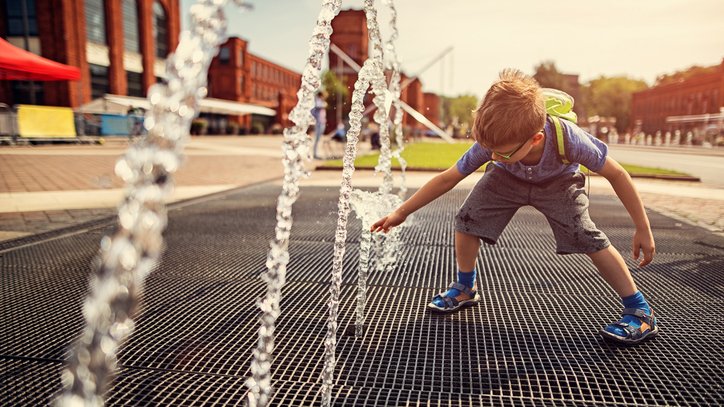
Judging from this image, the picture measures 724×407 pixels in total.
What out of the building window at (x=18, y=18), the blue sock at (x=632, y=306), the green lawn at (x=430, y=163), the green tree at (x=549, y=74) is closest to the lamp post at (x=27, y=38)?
the building window at (x=18, y=18)

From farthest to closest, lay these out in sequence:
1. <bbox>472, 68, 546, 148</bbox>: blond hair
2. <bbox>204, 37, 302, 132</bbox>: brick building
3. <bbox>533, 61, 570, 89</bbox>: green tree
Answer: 1. <bbox>533, 61, 570, 89</bbox>: green tree
2. <bbox>204, 37, 302, 132</bbox>: brick building
3. <bbox>472, 68, 546, 148</bbox>: blond hair

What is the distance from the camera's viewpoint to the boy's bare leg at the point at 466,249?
2381mm

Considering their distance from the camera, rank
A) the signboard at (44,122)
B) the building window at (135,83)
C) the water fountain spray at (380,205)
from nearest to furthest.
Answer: the water fountain spray at (380,205) < the signboard at (44,122) < the building window at (135,83)

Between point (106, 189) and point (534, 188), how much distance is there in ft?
20.7

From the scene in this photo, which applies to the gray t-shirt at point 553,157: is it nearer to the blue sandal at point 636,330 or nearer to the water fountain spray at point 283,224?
the blue sandal at point 636,330

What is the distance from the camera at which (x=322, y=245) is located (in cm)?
380

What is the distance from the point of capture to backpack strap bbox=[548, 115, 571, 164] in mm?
2037

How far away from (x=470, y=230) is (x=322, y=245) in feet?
5.49

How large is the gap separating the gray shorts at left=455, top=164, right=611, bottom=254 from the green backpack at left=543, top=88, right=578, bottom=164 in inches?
7.2

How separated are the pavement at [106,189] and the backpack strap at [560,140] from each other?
335 cm

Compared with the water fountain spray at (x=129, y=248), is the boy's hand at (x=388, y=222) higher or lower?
lower

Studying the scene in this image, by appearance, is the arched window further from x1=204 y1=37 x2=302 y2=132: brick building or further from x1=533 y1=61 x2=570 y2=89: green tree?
x1=533 y1=61 x2=570 y2=89: green tree

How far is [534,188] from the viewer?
2229mm

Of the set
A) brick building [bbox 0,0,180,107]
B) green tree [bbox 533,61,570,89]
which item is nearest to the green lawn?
brick building [bbox 0,0,180,107]
